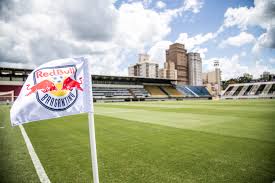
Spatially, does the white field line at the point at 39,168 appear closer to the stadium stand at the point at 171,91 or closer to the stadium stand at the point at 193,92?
the stadium stand at the point at 171,91

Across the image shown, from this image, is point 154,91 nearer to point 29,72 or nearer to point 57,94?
point 29,72

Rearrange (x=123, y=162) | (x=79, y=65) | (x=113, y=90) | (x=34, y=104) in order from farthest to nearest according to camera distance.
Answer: (x=113, y=90) < (x=123, y=162) < (x=79, y=65) < (x=34, y=104)

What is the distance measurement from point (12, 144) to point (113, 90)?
69.9 metres

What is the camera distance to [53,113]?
8.03ft

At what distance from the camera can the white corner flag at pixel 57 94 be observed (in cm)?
235

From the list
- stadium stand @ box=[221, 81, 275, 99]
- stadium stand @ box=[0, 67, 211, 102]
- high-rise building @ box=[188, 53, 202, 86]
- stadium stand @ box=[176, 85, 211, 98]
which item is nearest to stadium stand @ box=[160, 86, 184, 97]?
stadium stand @ box=[0, 67, 211, 102]

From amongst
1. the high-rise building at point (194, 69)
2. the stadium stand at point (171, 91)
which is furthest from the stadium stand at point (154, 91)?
the high-rise building at point (194, 69)

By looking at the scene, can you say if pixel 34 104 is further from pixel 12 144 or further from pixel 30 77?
A: pixel 12 144

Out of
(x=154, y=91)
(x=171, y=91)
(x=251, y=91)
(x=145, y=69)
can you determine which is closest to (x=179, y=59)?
(x=145, y=69)

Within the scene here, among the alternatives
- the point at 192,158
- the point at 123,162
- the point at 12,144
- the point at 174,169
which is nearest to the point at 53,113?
the point at 123,162

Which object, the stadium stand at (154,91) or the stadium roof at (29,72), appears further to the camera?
the stadium stand at (154,91)

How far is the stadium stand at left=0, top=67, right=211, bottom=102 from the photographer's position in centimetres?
5900

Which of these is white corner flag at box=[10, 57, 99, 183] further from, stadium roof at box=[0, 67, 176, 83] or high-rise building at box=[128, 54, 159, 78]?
high-rise building at box=[128, 54, 159, 78]

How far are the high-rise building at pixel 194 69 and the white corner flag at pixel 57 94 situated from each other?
603 feet
